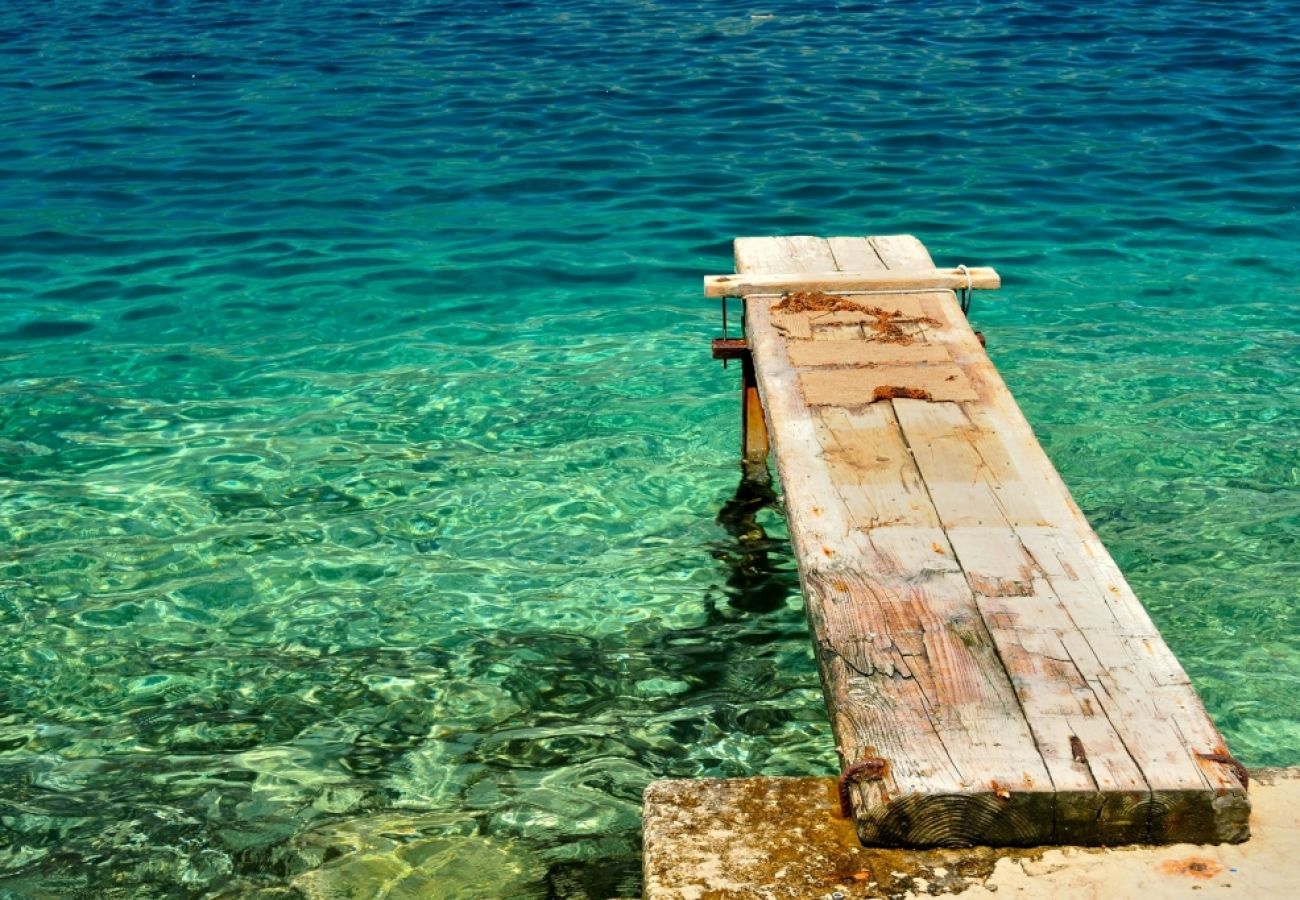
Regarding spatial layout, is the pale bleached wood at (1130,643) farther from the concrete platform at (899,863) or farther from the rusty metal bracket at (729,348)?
the rusty metal bracket at (729,348)

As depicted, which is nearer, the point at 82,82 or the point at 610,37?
the point at 82,82

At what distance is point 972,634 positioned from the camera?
10.1 ft

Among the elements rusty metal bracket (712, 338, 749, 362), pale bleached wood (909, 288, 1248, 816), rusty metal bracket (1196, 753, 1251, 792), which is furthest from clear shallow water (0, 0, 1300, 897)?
rusty metal bracket (1196, 753, 1251, 792)

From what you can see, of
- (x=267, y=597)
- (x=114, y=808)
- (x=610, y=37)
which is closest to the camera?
(x=114, y=808)

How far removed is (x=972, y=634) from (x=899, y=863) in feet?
2.04

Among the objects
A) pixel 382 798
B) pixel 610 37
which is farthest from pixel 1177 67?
pixel 382 798

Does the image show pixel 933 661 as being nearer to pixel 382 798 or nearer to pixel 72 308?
pixel 382 798

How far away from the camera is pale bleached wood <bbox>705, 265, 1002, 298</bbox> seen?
5422 mm

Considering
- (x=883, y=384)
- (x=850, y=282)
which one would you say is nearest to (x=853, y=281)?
(x=850, y=282)

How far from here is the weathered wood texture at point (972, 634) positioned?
2641mm

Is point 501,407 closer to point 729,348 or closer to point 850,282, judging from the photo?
point 729,348

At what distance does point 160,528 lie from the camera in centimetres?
653

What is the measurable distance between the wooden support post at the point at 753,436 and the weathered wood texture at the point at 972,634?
157cm

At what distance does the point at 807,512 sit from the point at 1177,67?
14.2 metres
